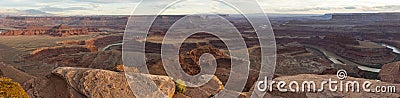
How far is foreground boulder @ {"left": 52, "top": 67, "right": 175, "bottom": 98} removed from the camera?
9.44 meters

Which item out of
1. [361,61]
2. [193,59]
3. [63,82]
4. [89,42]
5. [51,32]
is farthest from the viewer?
[51,32]

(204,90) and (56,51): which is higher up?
(204,90)

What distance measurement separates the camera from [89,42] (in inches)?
3669

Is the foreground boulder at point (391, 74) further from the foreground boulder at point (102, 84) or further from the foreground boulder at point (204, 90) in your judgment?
the foreground boulder at point (102, 84)

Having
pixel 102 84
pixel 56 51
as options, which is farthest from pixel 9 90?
pixel 56 51

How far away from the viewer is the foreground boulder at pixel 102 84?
9438mm

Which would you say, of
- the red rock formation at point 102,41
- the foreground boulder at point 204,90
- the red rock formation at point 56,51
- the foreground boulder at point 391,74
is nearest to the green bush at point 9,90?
the foreground boulder at point 204,90

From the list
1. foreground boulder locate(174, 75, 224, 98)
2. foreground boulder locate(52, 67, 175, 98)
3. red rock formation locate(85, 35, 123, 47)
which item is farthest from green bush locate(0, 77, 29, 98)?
red rock formation locate(85, 35, 123, 47)

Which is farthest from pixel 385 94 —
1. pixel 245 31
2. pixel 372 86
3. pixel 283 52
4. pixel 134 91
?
pixel 245 31

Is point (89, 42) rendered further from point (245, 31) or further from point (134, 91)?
point (134, 91)

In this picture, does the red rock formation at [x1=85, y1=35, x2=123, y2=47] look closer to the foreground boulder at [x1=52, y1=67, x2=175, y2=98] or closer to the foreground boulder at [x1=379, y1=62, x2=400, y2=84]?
the foreground boulder at [x1=379, y1=62, x2=400, y2=84]

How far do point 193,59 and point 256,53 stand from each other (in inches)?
1260

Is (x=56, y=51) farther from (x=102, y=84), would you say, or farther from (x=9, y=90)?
(x=102, y=84)

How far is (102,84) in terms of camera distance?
9.58 meters
